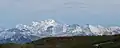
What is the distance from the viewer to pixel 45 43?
3781cm

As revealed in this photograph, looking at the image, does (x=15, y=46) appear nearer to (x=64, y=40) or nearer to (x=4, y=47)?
(x=4, y=47)

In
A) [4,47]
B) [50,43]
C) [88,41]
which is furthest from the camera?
[88,41]

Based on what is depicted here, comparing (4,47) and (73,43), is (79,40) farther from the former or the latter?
(4,47)

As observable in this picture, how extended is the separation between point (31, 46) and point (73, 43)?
5.50 m

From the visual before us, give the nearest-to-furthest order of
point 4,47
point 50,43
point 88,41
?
point 4,47 < point 50,43 < point 88,41

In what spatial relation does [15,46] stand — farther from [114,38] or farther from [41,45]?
[114,38]

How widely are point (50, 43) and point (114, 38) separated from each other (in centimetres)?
689

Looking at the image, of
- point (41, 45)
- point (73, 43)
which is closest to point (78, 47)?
point (73, 43)

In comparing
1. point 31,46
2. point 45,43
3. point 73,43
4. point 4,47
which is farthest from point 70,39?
point 4,47

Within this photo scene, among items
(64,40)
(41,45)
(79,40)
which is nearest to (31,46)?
(41,45)

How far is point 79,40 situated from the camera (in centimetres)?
4091

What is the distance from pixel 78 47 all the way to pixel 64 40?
1.96 meters

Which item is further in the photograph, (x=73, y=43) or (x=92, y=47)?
(x=73, y=43)

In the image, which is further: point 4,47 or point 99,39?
point 99,39
